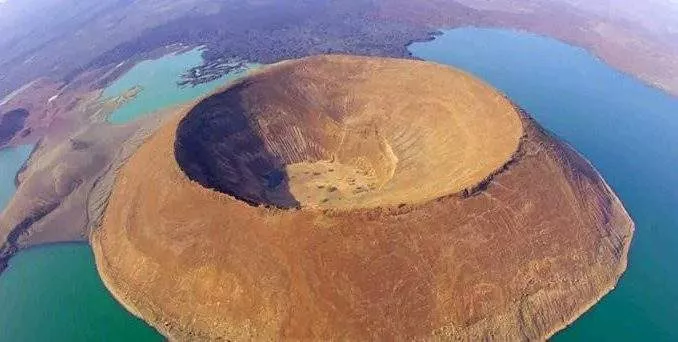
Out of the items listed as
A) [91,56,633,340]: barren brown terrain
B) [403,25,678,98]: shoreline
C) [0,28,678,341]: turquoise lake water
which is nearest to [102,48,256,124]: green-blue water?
[0,28,678,341]: turquoise lake water

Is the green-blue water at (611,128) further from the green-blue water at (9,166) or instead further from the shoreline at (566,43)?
the green-blue water at (9,166)

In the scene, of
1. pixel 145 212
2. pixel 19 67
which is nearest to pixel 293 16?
pixel 19 67

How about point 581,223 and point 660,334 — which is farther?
point 581,223

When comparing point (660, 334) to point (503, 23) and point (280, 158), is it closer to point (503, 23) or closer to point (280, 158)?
point (280, 158)

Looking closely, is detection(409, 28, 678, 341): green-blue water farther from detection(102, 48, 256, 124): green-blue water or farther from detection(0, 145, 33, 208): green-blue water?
detection(0, 145, 33, 208): green-blue water

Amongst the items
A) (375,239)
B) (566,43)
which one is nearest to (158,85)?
(375,239)

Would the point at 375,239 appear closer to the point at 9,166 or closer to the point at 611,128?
the point at 611,128

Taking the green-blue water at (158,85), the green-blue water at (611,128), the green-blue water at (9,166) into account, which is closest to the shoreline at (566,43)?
the green-blue water at (611,128)
